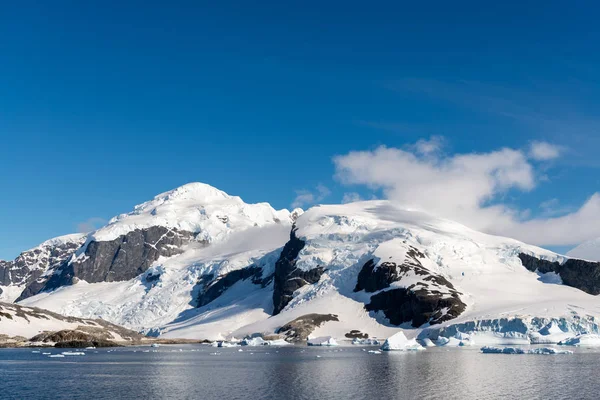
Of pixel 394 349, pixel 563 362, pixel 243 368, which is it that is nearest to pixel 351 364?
pixel 243 368

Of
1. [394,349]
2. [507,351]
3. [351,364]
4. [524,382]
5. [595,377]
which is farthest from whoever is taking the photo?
[394,349]

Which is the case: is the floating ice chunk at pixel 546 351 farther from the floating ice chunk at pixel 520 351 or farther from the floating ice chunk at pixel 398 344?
the floating ice chunk at pixel 398 344

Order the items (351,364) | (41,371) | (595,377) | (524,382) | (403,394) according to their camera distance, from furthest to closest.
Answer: (351,364) → (41,371) → (595,377) → (524,382) → (403,394)

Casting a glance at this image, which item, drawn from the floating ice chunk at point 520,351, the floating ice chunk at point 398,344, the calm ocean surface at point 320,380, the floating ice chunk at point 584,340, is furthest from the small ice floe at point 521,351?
the floating ice chunk at point 584,340

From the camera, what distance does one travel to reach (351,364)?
121m

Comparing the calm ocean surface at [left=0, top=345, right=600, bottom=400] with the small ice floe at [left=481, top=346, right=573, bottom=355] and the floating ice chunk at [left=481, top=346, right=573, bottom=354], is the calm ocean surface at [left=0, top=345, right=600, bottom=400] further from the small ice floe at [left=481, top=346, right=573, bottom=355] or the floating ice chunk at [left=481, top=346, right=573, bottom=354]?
the floating ice chunk at [left=481, top=346, right=573, bottom=354]

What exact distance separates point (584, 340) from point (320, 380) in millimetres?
129501

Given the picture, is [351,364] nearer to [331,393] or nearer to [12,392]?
[331,393]

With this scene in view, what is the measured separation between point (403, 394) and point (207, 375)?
40.7 metres

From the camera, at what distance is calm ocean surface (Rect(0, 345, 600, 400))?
7656cm

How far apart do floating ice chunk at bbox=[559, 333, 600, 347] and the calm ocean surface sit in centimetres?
6679

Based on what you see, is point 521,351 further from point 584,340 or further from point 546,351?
point 584,340

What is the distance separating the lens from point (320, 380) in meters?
91.6

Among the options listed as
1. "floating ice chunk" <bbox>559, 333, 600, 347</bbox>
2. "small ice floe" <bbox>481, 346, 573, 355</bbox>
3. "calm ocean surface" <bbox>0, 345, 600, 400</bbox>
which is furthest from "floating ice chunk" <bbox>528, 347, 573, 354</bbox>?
"floating ice chunk" <bbox>559, 333, 600, 347</bbox>
